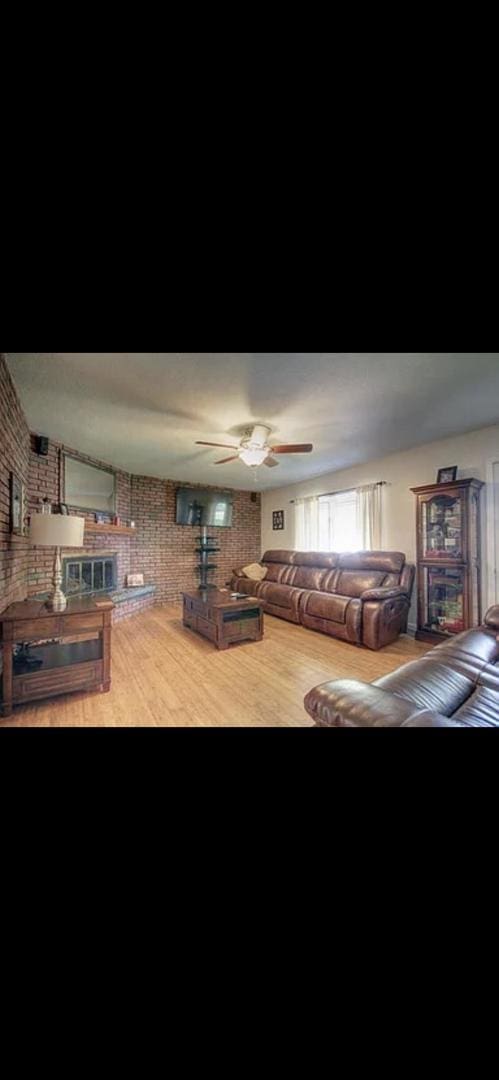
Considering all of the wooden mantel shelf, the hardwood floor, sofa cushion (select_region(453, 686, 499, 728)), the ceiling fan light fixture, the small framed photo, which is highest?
the ceiling fan light fixture

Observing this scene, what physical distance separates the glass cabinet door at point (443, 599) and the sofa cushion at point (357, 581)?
0.51 meters

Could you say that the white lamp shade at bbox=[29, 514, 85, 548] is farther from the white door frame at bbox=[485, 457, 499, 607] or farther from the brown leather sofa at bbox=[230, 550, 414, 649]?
the white door frame at bbox=[485, 457, 499, 607]

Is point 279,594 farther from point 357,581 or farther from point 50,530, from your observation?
point 50,530

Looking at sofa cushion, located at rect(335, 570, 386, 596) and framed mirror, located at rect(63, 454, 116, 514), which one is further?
sofa cushion, located at rect(335, 570, 386, 596)

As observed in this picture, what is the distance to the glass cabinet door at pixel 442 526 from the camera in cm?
333

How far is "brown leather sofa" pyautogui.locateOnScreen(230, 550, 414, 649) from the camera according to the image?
3.56m

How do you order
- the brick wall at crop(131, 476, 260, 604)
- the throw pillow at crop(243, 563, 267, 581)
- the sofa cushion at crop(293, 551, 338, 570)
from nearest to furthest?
the sofa cushion at crop(293, 551, 338, 570), the brick wall at crop(131, 476, 260, 604), the throw pillow at crop(243, 563, 267, 581)

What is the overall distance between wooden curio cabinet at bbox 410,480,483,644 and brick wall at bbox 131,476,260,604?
138 inches

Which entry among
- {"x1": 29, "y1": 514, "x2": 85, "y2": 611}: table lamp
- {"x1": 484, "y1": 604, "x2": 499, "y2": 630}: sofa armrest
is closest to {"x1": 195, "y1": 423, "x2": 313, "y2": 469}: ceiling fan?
{"x1": 29, "y1": 514, "x2": 85, "y2": 611}: table lamp

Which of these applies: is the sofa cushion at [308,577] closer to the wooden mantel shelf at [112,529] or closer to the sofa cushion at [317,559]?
the sofa cushion at [317,559]

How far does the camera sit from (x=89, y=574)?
4199 millimetres
